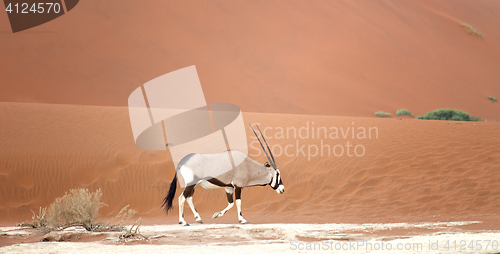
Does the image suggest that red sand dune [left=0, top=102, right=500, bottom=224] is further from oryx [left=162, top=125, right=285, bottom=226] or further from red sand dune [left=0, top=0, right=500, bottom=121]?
red sand dune [left=0, top=0, right=500, bottom=121]

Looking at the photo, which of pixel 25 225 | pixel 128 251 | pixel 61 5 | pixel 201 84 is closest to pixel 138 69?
pixel 201 84

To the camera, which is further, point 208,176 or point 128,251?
point 208,176

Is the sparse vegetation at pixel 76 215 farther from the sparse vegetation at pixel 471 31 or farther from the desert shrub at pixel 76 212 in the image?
the sparse vegetation at pixel 471 31

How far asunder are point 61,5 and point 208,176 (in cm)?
2531

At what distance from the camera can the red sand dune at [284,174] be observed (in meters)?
9.98

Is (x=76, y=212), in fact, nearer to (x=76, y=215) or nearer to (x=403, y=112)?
(x=76, y=215)

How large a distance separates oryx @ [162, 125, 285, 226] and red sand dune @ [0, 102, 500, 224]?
132 centimetres

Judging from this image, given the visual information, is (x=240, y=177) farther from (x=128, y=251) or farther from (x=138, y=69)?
(x=138, y=69)

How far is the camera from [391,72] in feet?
110

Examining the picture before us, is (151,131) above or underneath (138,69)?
underneath

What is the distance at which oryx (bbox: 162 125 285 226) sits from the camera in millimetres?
7820

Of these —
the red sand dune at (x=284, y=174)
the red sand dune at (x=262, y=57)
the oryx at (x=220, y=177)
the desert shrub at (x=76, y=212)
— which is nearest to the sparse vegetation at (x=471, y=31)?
the red sand dune at (x=262, y=57)

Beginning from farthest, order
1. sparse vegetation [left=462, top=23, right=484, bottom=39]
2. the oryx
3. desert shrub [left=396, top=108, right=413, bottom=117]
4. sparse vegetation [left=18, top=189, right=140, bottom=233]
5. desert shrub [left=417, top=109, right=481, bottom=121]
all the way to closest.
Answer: sparse vegetation [left=462, top=23, right=484, bottom=39]
desert shrub [left=396, top=108, right=413, bottom=117]
desert shrub [left=417, top=109, right=481, bottom=121]
the oryx
sparse vegetation [left=18, top=189, right=140, bottom=233]

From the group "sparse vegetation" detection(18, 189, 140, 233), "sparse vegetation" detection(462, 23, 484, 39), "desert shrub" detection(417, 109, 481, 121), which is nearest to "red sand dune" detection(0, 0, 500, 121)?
"sparse vegetation" detection(462, 23, 484, 39)
